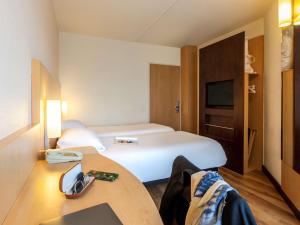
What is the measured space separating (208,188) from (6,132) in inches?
34.3

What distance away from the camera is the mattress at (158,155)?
2018 mm

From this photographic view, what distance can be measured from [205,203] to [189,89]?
425cm

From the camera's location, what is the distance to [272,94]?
2830 millimetres

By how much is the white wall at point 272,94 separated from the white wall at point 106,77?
237 cm

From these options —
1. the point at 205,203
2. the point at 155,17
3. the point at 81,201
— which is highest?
the point at 155,17

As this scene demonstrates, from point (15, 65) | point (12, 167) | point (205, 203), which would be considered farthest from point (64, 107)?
point (205, 203)

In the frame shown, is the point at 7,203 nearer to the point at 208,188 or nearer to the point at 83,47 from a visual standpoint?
the point at 208,188

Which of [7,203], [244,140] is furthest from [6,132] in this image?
[244,140]

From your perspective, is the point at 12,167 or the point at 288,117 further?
the point at 288,117

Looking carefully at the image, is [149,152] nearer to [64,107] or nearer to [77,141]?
[77,141]

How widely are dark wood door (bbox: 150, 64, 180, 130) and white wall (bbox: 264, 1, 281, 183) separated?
85.3 inches

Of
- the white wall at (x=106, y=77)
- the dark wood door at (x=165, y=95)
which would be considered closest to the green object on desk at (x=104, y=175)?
the white wall at (x=106, y=77)

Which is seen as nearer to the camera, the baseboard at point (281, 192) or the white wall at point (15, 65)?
A: the white wall at point (15, 65)

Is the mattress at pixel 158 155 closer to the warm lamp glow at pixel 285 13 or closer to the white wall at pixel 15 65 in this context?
the white wall at pixel 15 65
